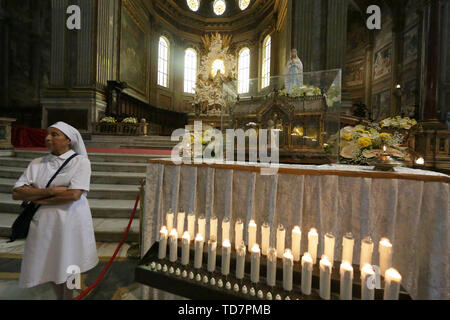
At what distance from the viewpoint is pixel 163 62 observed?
658 inches

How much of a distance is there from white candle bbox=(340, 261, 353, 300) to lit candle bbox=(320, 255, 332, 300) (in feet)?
0.26

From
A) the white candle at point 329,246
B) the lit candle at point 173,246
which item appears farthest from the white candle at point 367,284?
the lit candle at point 173,246

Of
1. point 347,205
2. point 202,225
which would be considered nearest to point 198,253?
point 202,225

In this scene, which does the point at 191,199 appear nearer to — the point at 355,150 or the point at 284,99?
the point at 284,99

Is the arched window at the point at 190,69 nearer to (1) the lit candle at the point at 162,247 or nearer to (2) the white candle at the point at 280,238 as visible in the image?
(1) the lit candle at the point at 162,247

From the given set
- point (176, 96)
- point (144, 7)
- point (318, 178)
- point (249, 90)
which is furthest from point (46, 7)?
point (318, 178)

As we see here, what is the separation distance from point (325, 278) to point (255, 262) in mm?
476

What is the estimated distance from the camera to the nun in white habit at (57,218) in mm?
1670

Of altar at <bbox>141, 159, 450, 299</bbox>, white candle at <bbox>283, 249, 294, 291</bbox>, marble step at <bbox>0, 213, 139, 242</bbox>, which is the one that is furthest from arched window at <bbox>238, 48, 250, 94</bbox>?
white candle at <bbox>283, 249, 294, 291</bbox>

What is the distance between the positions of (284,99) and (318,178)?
1.49 metres

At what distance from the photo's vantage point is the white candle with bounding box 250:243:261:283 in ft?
4.98

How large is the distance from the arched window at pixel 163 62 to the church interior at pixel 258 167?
383 centimetres

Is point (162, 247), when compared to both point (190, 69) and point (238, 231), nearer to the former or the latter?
point (238, 231)

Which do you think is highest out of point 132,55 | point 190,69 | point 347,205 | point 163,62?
point 190,69
